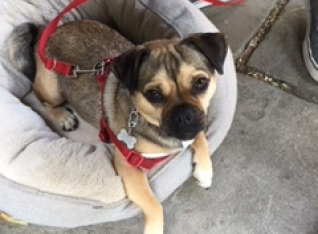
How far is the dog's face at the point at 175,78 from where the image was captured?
1941 mm

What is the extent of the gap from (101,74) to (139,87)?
18.1 inches

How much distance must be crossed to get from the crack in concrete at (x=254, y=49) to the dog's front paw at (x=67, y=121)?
45.7 inches

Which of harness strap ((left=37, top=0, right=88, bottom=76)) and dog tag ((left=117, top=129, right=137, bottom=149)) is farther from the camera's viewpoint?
harness strap ((left=37, top=0, right=88, bottom=76))

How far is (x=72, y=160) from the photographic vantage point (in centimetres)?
238

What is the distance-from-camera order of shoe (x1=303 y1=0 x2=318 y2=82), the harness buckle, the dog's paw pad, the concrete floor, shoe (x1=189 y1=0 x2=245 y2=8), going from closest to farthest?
1. the harness buckle
2. the concrete floor
3. the dog's paw pad
4. shoe (x1=303 y1=0 x2=318 y2=82)
5. shoe (x1=189 y1=0 x2=245 y2=8)

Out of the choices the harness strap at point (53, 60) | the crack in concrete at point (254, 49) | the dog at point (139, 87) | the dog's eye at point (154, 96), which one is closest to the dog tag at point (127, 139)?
the dog at point (139, 87)

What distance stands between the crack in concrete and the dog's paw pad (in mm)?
1158

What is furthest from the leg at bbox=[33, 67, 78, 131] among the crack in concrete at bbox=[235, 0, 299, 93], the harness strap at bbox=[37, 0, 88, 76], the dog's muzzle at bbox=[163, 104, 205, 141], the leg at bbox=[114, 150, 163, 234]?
the crack in concrete at bbox=[235, 0, 299, 93]

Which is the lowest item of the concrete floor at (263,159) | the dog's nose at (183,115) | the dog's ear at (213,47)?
the concrete floor at (263,159)

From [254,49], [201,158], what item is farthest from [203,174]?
[254,49]

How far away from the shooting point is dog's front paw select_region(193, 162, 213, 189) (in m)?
2.46

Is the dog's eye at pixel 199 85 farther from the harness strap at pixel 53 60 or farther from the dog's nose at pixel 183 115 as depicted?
the harness strap at pixel 53 60

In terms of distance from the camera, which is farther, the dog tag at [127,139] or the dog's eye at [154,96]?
the dog tag at [127,139]

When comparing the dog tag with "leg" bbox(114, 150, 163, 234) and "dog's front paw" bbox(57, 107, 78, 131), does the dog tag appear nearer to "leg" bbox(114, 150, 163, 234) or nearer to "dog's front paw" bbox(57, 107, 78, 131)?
"leg" bbox(114, 150, 163, 234)
